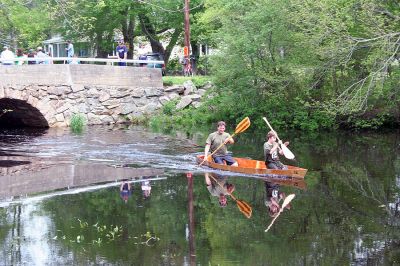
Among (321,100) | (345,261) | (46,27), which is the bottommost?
(345,261)

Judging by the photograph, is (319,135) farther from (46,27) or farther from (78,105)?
(46,27)

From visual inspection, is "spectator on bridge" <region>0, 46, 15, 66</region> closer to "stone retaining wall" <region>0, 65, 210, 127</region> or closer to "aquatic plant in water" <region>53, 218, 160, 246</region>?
"stone retaining wall" <region>0, 65, 210, 127</region>

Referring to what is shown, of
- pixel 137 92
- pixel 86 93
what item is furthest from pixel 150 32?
pixel 86 93

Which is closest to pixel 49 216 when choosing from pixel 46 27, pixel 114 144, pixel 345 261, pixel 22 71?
pixel 345 261

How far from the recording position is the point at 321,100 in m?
32.7

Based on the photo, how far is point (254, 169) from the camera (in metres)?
20.1

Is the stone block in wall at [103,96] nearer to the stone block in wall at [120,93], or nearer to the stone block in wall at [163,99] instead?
the stone block in wall at [120,93]

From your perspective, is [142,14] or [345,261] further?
[142,14]

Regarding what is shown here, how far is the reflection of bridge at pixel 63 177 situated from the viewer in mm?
18375

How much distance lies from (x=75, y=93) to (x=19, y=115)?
9.92ft

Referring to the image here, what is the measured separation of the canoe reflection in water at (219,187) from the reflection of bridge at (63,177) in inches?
69.2

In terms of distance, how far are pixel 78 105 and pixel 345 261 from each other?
23.9 metres

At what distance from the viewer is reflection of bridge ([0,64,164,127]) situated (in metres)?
31.8

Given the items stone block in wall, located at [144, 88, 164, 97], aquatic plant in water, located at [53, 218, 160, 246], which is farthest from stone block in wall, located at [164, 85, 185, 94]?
aquatic plant in water, located at [53, 218, 160, 246]
